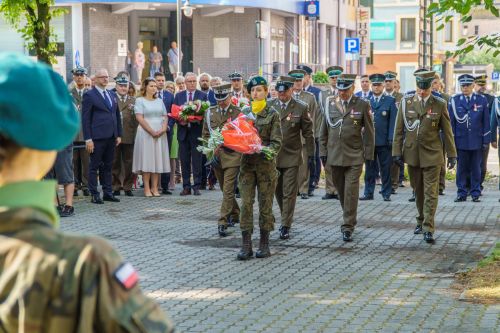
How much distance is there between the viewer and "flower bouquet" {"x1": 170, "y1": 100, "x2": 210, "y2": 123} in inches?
709

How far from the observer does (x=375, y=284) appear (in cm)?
991

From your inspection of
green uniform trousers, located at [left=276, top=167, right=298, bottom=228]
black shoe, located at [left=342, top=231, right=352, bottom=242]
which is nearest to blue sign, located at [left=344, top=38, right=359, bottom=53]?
green uniform trousers, located at [left=276, top=167, right=298, bottom=228]

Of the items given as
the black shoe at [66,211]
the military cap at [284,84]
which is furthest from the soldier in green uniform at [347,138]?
the black shoe at [66,211]

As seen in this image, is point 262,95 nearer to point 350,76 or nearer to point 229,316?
point 350,76

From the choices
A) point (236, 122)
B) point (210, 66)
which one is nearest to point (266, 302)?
point (236, 122)

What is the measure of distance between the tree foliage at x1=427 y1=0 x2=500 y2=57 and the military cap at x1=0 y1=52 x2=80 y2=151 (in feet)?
29.3

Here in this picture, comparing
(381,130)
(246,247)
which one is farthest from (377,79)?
(246,247)

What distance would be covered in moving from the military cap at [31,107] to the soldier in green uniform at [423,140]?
10888 millimetres

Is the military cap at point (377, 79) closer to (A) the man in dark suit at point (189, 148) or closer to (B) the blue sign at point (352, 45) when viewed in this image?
(A) the man in dark suit at point (189, 148)

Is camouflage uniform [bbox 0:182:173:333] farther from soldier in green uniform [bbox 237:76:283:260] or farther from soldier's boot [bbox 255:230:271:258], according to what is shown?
soldier's boot [bbox 255:230:271:258]

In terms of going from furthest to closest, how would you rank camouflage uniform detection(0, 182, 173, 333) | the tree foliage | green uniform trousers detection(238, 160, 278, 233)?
1. green uniform trousers detection(238, 160, 278, 233)
2. the tree foliage
3. camouflage uniform detection(0, 182, 173, 333)

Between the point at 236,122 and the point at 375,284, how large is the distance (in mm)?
2746

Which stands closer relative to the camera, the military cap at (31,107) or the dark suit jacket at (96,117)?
the military cap at (31,107)

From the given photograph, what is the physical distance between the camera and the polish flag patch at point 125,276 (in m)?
2.27
